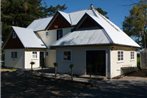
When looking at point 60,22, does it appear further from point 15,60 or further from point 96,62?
point 96,62

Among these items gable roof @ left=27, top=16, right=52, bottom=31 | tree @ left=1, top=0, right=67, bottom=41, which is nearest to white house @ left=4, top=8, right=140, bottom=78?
gable roof @ left=27, top=16, right=52, bottom=31

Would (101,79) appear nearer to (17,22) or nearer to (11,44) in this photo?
(11,44)

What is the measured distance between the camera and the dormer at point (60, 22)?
117 feet

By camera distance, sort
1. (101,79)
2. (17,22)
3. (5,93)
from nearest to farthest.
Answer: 1. (5,93)
2. (101,79)
3. (17,22)

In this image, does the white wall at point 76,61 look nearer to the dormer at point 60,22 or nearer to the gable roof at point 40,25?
the dormer at point 60,22

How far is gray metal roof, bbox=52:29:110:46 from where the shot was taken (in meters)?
24.5

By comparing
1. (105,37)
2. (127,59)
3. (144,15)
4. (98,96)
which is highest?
(144,15)

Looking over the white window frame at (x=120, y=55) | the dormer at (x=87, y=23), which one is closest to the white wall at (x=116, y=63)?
the white window frame at (x=120, y=55)

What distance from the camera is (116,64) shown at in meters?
24.7

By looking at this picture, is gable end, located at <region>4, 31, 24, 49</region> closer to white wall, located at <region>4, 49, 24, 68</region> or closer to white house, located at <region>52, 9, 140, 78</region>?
white wall, located at <region>4, 49, 24, 68</region>

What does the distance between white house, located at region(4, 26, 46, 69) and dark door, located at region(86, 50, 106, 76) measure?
1191cm

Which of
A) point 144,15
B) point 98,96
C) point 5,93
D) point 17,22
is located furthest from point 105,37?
point 17,22

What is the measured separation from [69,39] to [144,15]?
1991 centimetres

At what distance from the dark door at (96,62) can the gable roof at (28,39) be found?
12008 millimetres
